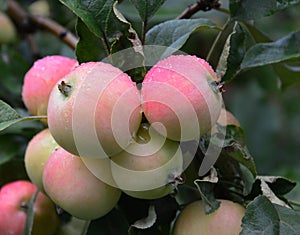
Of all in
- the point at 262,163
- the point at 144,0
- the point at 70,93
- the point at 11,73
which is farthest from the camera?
the point at 262,163

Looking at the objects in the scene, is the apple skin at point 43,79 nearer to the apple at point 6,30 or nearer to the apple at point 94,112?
the apple at point 94,112

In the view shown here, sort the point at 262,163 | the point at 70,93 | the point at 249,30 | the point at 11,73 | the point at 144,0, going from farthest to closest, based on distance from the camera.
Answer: the point at 262,163 → the point at 11,73 → the point at 249,30 → the point at 144,0 → the point at 70,93

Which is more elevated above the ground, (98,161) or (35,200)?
(98,161)

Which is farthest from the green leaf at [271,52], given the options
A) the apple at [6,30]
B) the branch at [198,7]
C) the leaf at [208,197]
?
the apple at [6,30]

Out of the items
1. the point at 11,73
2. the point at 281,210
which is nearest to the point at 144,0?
the point at 281,210

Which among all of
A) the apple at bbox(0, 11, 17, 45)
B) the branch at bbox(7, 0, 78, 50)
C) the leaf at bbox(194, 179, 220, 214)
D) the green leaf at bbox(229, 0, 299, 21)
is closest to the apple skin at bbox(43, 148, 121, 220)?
the leaf at bbox(194, 179, 220, 214)

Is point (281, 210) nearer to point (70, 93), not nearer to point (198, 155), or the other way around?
point (198, 155)

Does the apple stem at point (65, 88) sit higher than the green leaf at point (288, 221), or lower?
higher
